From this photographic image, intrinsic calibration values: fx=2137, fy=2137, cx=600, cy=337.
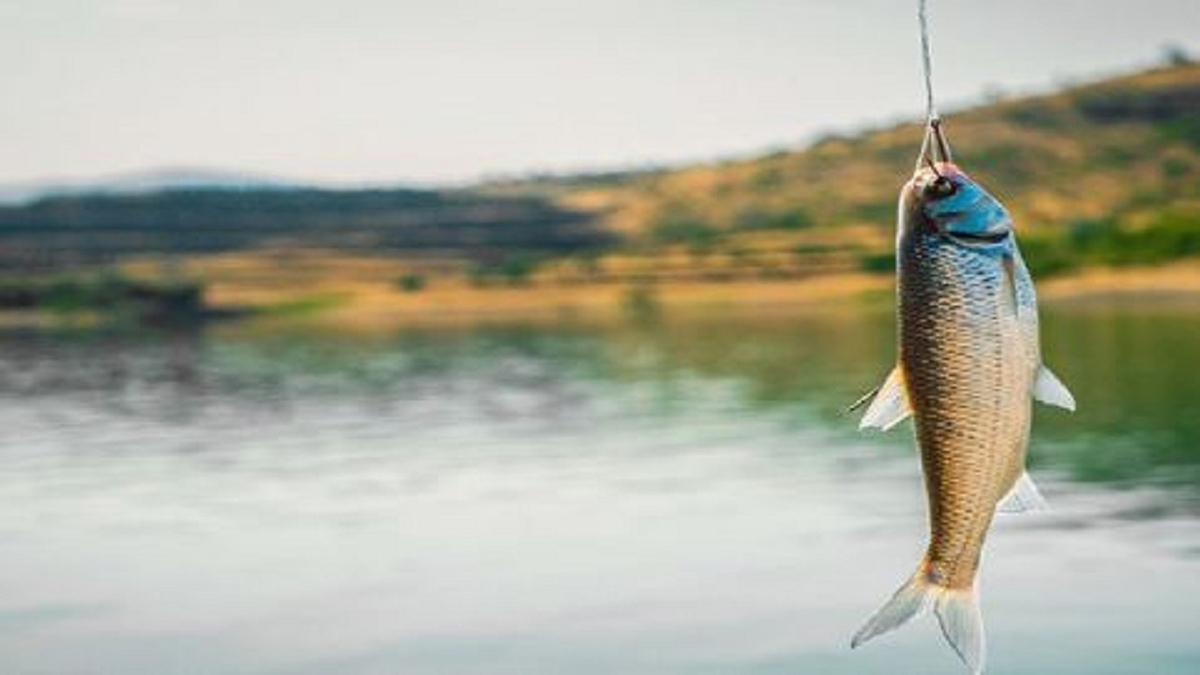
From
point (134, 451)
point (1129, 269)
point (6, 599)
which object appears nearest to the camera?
point (6, 599)

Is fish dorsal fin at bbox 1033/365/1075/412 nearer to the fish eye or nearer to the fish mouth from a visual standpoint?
the fish mouth

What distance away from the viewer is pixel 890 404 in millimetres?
7012

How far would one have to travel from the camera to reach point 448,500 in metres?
50.9

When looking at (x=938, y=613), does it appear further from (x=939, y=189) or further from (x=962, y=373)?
(x=939, y=189)

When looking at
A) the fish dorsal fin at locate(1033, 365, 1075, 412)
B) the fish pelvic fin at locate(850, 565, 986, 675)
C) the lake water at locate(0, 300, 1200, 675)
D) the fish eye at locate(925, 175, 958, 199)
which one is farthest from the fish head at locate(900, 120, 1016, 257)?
the lake water at locate(0, 300, 1200, 675)

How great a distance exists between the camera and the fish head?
6590mm

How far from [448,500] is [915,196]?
4470cm

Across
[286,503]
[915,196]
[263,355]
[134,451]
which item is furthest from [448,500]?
[263,355]

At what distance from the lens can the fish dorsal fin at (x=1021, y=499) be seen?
6918 millimetres

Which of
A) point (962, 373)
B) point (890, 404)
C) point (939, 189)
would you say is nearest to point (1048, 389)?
point (962, 373)

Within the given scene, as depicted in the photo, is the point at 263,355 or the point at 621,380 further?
the point at 263,355

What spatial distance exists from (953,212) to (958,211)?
0.02 metres

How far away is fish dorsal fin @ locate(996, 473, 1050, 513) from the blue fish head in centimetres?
84

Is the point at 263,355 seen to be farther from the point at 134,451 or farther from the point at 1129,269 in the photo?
the point at 1129,269
